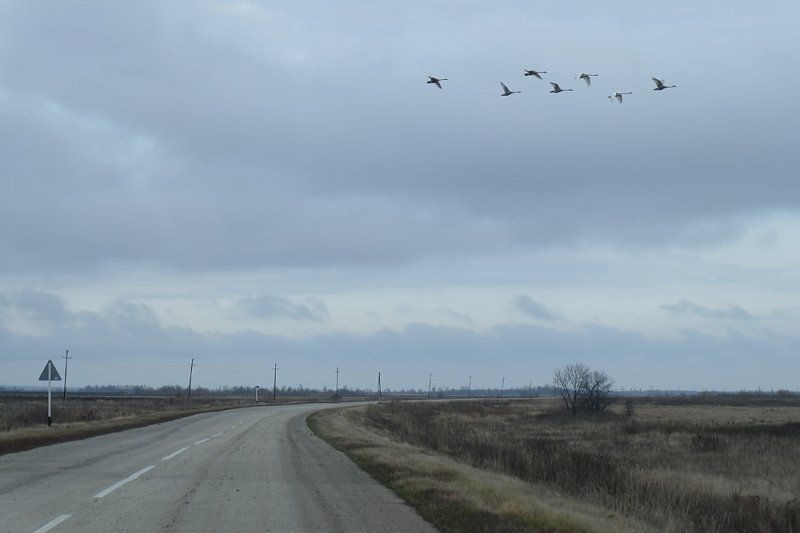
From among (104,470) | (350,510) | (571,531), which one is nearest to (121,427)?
(104,470)

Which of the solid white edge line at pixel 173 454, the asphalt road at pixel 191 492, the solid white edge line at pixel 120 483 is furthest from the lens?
the solid white edge line at pixel 173 454

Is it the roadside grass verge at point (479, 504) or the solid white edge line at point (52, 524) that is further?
the roadside grass verge at point (479, 504)

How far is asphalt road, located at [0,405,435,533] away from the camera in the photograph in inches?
419

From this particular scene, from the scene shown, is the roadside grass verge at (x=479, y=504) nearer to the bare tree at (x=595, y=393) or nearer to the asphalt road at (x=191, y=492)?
the asphalt road at (x=191, y=492)

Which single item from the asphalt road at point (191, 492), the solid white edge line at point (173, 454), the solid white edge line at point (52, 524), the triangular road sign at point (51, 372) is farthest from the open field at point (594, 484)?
the triangular road sign at point (51, 372)

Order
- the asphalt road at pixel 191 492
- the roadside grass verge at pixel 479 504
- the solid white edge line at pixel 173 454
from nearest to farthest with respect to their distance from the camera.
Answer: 1. the asphalt road at pixel 191 492
2. the roadside grass verge at pixel 479 504
3. the solid white edge line at pixel 173 454

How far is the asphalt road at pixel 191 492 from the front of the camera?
10.6m

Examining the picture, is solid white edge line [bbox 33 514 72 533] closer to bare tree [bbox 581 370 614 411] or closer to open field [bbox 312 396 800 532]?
open field [bbox 312 396 800 532]

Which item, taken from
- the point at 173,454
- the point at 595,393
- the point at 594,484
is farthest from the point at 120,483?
the point at 595,393


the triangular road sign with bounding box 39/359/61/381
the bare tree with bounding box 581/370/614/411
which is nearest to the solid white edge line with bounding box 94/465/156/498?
the triangular road sign with bounding box 39/359/61/381

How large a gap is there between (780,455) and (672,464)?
18.6 ft

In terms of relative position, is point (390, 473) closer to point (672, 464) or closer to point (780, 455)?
point (672, 464)

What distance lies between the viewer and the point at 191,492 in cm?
1380

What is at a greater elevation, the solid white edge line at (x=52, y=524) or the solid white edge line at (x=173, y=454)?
the solid white edge line at (x=52, y=524)
